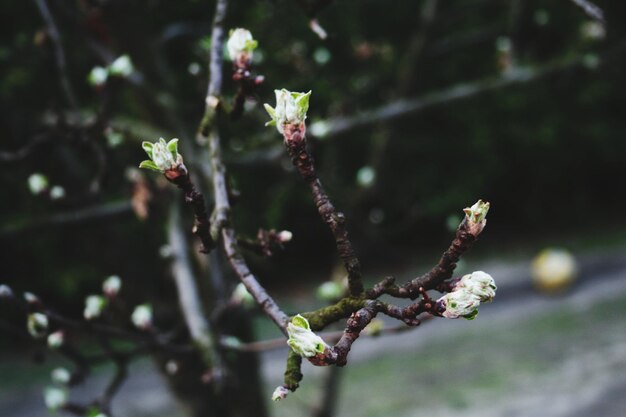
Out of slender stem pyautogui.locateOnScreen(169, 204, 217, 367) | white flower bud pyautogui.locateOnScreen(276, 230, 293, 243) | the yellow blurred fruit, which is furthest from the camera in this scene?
the yellow blurred fruit

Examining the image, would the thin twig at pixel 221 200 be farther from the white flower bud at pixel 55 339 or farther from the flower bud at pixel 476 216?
the white flower bud at pixel 55 339

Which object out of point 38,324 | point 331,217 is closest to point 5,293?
point 38,324

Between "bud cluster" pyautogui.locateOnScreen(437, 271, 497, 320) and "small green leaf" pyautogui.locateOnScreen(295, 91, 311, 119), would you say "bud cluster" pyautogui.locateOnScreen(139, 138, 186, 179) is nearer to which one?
"small green leaf" pyautogui.locateOnScreen(295, 91, 311, 119)

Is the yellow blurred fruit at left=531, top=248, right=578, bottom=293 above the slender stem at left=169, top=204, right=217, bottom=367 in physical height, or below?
above

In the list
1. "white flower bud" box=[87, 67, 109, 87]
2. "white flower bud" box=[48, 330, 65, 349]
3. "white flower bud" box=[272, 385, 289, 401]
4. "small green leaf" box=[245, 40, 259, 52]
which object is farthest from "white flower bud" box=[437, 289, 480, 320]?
"white flower bud" box=[87, 67, 109, 87]

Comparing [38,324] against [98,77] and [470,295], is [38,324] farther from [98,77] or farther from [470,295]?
[470,295]

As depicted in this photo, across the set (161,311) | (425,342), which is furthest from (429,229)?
(161,311)

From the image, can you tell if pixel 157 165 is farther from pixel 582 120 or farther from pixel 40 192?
pixel 582 120
